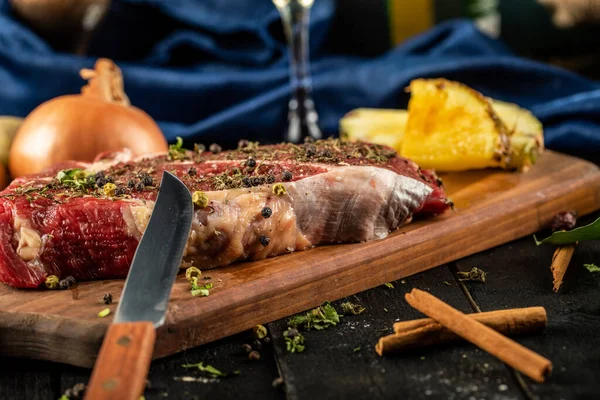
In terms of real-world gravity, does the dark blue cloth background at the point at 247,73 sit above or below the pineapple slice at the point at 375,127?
above

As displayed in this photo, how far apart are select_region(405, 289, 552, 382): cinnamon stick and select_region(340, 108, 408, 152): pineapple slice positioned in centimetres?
194

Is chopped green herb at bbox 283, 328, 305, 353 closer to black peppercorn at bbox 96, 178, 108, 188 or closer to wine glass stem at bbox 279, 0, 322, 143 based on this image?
black peppercorn at bbox 96, 178, 108, 188

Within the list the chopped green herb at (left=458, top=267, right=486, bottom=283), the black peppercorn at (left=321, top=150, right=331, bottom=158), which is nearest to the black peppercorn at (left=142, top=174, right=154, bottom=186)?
the black peppercorn at (left=321, top=150, right=331, bottom=158)

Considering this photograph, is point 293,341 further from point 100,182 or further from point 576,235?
point 576,235

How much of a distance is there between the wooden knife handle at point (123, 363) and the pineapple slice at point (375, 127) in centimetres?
244

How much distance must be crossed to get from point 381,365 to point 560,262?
1151 millimetres

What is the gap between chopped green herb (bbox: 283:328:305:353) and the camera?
2.75 meters

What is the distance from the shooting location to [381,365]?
8.61ft

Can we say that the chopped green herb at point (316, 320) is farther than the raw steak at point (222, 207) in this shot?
No

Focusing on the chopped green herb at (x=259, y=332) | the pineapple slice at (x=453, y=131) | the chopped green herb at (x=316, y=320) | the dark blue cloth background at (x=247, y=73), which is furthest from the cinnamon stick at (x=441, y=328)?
the dark blue cloth background at (x=247, y=73)

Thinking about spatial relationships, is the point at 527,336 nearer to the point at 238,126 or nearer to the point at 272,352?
the point at 272,352

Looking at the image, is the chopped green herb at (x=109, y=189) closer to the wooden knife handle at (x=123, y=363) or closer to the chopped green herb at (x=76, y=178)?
the chopped green herb at (x=76, y=178)

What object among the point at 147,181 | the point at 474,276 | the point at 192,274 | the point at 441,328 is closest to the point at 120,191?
the point at 147,181

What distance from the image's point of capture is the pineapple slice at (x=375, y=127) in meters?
4.58
